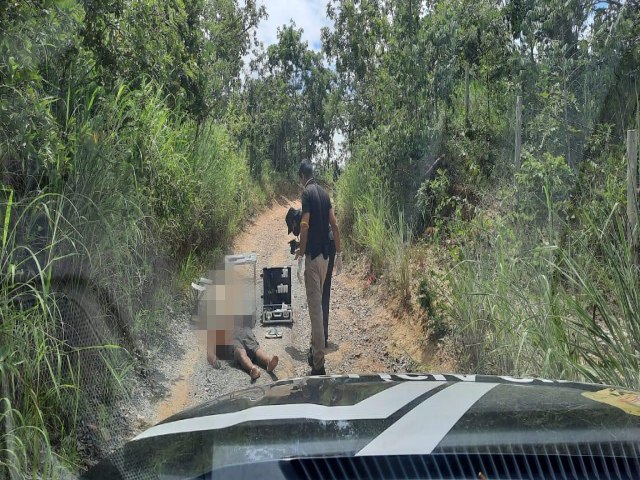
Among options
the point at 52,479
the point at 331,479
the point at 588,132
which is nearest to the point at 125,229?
the point at 52,479

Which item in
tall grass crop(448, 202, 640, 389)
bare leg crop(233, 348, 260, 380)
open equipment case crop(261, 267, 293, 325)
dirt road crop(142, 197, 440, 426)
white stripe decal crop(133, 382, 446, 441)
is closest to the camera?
white stripe decal crop(133, 382, 446, 441)

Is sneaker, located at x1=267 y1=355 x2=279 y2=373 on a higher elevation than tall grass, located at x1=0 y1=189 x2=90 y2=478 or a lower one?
lower

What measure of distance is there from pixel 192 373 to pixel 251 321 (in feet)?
2.72

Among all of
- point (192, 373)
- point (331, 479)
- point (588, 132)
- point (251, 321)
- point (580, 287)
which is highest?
point (588, 132)

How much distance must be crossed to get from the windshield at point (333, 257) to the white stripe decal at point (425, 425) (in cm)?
1

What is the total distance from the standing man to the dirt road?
1.35 ft

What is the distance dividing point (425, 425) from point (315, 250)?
4751 mm

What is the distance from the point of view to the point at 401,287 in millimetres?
8578

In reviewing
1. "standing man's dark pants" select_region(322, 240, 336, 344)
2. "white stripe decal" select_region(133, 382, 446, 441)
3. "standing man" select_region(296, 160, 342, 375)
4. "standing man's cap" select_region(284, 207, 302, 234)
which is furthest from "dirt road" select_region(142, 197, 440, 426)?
"white stripe decal" select_region(133, 382, 446, 441)

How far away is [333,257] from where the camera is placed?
7070mm

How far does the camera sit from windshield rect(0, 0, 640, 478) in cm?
237

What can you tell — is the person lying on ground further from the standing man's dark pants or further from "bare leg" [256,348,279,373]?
the standing man's dark pants

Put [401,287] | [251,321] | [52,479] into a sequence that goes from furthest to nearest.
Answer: [401,287] < [251,321] < [52,479]

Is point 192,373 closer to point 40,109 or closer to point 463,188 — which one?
point 40,109
